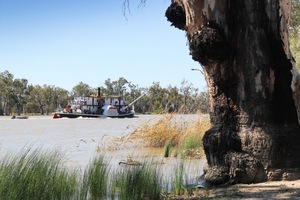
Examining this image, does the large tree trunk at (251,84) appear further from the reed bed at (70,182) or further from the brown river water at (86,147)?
the brown river water at (86,147)

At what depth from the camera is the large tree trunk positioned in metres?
5.31

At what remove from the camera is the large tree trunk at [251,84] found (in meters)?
5.31

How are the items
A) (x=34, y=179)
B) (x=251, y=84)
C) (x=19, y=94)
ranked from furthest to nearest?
(x=19, y=94)
(x=251, y=84)
(x=34, y=179)

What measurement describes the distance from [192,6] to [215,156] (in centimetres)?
188

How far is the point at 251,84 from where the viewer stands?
17.8ft

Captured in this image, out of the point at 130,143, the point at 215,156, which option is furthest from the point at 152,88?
the point at 215,156

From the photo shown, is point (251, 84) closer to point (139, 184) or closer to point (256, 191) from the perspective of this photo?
point (256, 191)

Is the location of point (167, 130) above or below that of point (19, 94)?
below

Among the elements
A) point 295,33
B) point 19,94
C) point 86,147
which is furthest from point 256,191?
point 19,94

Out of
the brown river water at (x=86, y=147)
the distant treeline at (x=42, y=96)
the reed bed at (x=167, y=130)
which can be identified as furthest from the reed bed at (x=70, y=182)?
the distant treeline at (x=42, y=96)

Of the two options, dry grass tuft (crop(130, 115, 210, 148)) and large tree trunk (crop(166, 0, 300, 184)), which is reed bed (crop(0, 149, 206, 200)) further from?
dry grass tuft (crop(130, 115, 210, 148))

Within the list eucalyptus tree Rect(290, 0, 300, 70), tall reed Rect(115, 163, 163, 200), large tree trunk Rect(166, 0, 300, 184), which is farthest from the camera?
eucalyptus tree Rect(290, 0, 300, 70)

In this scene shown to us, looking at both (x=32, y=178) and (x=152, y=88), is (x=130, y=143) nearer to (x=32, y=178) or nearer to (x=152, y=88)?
(x=32, y=178)

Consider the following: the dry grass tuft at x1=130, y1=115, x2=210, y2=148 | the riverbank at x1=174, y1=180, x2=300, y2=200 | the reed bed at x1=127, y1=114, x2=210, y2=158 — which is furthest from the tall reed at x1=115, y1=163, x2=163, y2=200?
the dry grass tuft at x1=130, y1=115, x2=210, y2=148
